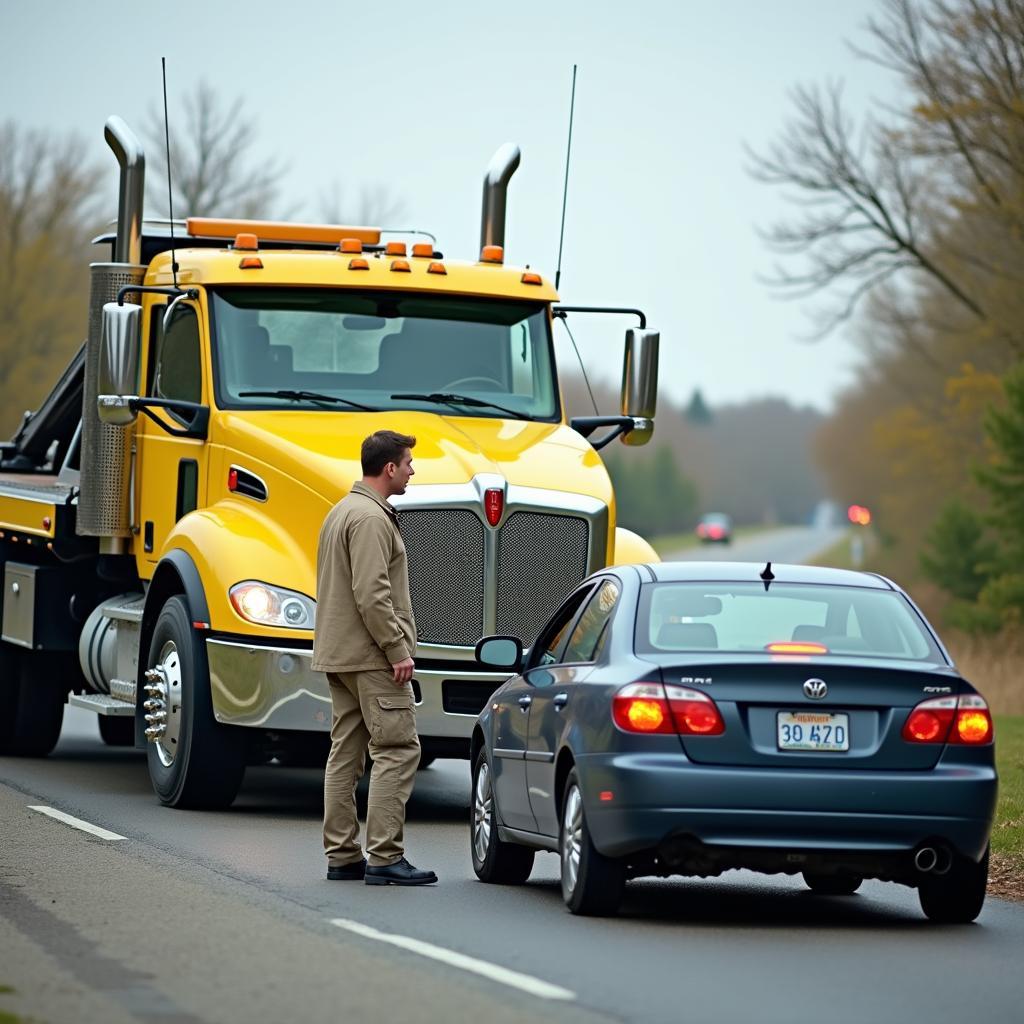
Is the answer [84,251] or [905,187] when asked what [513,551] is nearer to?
[905,187]

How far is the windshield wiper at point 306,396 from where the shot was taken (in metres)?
15.7

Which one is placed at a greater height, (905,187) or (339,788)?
(905,187)

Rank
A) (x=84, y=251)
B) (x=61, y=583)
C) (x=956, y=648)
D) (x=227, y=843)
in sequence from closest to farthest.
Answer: (x=227, y=843)
(x=61, y=583)
(x=956, y=648)
(x=84, y=251)

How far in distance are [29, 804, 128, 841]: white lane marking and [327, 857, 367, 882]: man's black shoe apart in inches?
77.0

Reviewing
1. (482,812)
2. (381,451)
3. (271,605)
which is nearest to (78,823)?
(271,605)

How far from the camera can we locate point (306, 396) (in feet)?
51.5

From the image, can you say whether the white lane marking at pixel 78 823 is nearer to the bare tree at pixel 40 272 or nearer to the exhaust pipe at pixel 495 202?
the exhaust pipe at pixel 495 202

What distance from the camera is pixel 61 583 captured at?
1792 cm

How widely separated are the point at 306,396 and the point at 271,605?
1751mm

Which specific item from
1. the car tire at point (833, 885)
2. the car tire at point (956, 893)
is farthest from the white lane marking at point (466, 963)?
the car tire at point (833, 885)

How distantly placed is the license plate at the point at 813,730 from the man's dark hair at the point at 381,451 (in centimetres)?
251

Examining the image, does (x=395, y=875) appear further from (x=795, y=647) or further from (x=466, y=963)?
(x=466, y=963)

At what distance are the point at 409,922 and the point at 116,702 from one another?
7.09 m

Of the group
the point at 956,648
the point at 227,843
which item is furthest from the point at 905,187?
the point at 227,843
